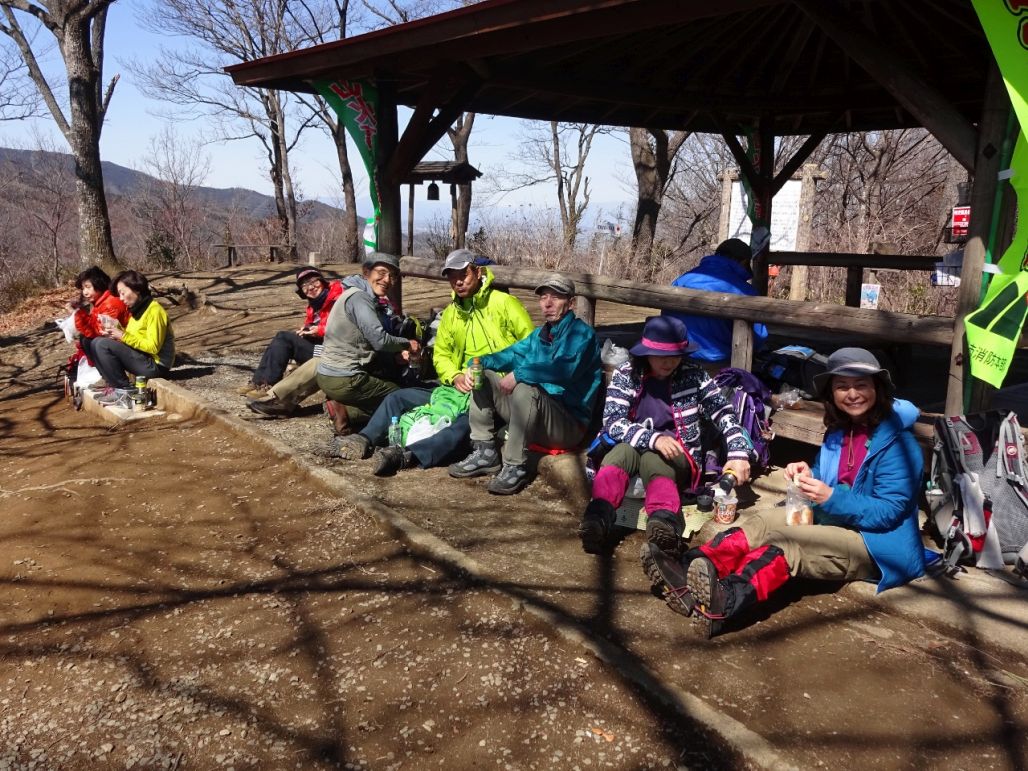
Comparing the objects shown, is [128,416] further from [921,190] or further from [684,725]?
[921,190]

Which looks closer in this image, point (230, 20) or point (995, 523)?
point (995, 523)

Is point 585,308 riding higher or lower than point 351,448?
higher

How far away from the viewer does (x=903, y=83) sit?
391cm

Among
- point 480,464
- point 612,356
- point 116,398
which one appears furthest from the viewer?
point 116,398

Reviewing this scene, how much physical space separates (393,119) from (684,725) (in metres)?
5.75

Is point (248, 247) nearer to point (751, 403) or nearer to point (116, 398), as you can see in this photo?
point (116, 398)

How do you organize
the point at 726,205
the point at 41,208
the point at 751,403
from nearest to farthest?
the point at 751,403 → the point at 726,205 → the point at 41,208

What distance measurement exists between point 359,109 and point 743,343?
3999 millimetres

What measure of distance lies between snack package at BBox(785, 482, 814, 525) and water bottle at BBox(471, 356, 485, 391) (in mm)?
2028

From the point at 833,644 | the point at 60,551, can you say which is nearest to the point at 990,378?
the point at 833,644

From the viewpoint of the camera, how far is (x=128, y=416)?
6703 mm

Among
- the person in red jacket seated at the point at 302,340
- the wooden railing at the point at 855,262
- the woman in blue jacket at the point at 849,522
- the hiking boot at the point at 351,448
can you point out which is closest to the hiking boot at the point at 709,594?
the woman in blue jacket at the point at 849,522

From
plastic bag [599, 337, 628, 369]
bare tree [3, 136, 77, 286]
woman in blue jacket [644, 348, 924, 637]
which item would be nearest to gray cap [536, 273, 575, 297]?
plastic bag [599, 337, 628, 369]

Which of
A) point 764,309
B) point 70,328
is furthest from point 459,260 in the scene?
point 70,328
